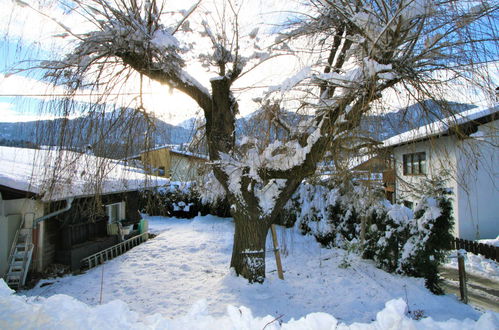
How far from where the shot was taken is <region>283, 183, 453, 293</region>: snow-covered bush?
6.00m

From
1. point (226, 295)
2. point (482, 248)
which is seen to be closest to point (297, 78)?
point (226, 295)

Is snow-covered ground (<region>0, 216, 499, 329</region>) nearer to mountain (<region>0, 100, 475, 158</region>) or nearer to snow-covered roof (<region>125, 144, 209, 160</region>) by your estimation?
mountain (<region>0, 100, 475, 158</region>)

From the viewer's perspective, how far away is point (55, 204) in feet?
22.4

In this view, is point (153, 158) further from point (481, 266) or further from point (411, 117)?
point (481, 266)

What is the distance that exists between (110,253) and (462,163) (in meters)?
9.33

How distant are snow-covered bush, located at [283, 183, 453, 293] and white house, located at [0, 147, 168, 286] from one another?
4.94 m

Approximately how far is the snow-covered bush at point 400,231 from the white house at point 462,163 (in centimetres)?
53

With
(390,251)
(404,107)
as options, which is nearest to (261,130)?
(404,107)

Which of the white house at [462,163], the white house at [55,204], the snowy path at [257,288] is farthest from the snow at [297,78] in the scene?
the snowy path at [257,288]

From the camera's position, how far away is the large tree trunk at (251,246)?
5.16 meters

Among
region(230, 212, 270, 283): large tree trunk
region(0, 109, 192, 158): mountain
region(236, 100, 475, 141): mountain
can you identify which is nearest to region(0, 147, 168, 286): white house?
region(0, 109, 192, 158): mountain

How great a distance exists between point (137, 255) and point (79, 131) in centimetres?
647

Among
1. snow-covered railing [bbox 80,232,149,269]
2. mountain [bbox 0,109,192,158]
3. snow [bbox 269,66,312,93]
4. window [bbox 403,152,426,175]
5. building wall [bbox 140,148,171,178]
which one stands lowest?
snow-covered railing [bbox 80,232,149,269]

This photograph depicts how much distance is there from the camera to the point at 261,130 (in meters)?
4.05
